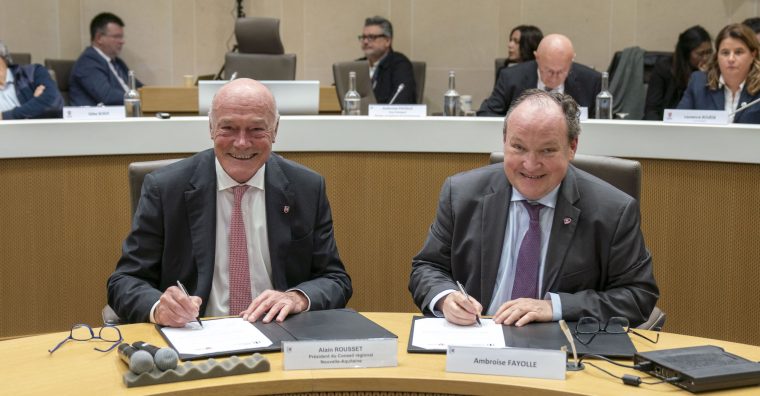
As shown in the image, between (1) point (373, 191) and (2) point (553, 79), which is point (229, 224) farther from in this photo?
(2) point (553, 79)

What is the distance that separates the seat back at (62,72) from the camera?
810 centimetres

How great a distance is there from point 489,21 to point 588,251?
627 centimetres

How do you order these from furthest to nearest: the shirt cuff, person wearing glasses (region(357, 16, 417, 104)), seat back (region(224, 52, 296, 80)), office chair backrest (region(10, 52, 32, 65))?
office chair backrest (region(10, 52, 32, 65)) < person wearing glasses (region(357, 16, 417, 104)) < seat back (region(224, 52, 296, 80)) < the shirt cuff

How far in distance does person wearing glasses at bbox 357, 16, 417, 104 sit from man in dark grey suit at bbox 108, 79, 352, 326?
458 cm

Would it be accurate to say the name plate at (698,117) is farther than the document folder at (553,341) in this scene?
Yes

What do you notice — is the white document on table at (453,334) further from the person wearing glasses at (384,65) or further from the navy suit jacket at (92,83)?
the navy suit jacket at (92,83)

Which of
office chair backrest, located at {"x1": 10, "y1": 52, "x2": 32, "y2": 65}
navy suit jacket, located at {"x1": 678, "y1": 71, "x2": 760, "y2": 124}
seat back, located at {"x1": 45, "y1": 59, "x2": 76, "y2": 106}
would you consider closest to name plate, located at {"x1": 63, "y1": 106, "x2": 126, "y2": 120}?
navy suit jacket, located at {"x1": 678, "y1": 71, "x2": 760, "y2": 124}

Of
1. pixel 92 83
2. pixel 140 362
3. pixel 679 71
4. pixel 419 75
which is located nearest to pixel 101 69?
pixel 92 83

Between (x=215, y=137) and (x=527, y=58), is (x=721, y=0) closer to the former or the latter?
(x=527, y=58)

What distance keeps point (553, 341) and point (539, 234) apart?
1.82ft

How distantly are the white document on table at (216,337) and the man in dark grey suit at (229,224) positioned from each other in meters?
0.41

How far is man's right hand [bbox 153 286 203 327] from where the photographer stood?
7.61ft

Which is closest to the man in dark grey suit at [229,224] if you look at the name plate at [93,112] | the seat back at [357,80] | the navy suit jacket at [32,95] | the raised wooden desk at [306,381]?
the raised wooden desk at [306,381]

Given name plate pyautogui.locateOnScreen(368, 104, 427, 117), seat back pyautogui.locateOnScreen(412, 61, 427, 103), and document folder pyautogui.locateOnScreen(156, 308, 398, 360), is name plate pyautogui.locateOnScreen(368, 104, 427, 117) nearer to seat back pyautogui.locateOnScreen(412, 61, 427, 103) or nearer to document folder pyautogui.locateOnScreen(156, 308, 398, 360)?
document folder pyautogui.locateOnScreen(156, 308, 398, 360)
